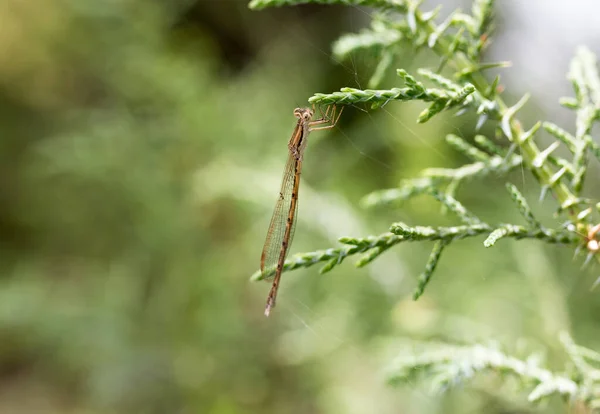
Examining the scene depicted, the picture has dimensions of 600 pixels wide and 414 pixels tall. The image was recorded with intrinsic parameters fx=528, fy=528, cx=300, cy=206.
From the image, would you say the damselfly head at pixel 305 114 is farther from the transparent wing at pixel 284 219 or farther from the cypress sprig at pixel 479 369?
the cypress sprig at pixel 479 369

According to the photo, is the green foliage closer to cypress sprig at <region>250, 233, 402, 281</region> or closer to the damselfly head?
cypress sprig at <region>250, 233, 402, 281</region>

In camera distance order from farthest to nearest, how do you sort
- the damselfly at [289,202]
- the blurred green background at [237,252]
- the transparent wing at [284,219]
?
1. the blurred green background at [237,252]
2. the transparent wing at [284,219]
3. the damselfly at [289,202]

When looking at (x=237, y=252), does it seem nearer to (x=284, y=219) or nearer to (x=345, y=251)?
(x=284, y=219)

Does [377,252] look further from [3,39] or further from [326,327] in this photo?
[3,39]

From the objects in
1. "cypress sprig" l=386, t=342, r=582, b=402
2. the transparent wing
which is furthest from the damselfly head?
"cypress sprig" l=386, t=342, r=582, b=402

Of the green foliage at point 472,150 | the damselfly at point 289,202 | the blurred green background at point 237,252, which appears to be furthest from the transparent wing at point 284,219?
the blurred green background at point 237,252

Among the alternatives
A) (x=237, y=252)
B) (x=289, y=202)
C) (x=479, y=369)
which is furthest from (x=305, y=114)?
(x=237, y=252)
